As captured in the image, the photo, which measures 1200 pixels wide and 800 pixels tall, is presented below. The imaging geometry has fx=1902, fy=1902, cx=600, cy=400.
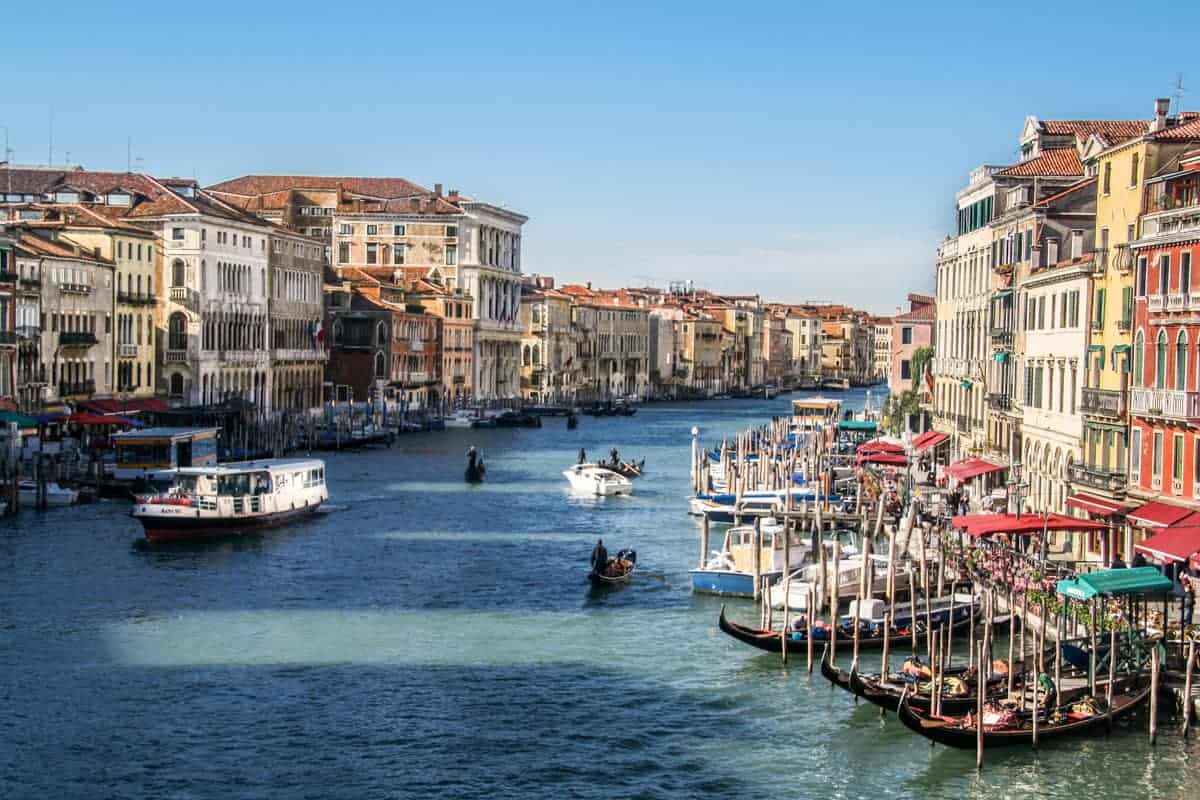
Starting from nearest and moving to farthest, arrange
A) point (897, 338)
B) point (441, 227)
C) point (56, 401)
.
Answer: point (56, 401)
point (897, 338)
point (441, 227)

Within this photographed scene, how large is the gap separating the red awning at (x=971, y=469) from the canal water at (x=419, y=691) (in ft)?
14.1

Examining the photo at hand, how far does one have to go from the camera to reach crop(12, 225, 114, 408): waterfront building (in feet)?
137

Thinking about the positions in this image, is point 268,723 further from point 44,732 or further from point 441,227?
point 441,227

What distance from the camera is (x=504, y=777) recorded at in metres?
15.2

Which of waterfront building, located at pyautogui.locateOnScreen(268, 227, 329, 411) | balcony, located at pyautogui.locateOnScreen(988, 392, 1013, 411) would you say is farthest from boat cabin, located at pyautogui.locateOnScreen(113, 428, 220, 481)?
waterfront building, located at pyautogui.locateOnScreen(268, 227, 329, 411)

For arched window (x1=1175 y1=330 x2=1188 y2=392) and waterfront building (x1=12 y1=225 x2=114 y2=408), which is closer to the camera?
arched window (x1=1175 y1=330 x2=1188 y2=392)

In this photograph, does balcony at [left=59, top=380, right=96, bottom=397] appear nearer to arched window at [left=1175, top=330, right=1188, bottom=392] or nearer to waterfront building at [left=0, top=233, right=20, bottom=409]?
waterfront building at [left=0, top=233, right=20, bottom=409]

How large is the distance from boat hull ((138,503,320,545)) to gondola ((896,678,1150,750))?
15.5 metres

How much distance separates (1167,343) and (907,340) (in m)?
32.9

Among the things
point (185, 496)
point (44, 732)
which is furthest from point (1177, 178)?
point (185, 496)

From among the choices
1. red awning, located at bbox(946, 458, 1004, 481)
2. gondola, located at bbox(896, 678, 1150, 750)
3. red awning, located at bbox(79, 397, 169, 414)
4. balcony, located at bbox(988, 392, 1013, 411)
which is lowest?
gondola, located at bbox(896, 678, 1150, 750)

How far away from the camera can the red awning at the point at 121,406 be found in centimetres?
4272

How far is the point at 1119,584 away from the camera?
16.2m

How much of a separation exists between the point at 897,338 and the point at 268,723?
3851 cm
